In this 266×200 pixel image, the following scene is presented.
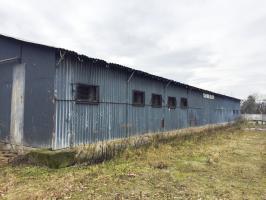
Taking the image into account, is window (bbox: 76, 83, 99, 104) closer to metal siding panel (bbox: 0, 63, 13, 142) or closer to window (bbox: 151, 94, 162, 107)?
metal siding panel (bbox: 0, 63, 13, 142)

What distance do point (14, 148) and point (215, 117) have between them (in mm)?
21248

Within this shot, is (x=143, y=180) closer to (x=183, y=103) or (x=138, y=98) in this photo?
(x=138, y=98)

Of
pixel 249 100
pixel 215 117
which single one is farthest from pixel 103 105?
pixel 249 100

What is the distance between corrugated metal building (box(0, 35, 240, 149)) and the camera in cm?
959

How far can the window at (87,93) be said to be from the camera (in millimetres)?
10320

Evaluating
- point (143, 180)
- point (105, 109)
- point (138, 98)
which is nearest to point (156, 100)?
point (138, 98)

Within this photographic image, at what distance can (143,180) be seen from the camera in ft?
26.5

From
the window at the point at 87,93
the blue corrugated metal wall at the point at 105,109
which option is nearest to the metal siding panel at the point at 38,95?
the blue corrugated metal wall at the point at 105,109

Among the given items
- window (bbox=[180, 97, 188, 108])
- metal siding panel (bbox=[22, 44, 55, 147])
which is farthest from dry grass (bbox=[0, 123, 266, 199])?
window (bbox=[180, 97, 188, 108])

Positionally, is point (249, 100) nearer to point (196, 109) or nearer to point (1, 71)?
point (196, 109)

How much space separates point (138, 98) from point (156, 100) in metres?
2.07

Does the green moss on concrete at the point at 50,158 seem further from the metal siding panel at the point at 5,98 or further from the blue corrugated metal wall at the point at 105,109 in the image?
the metal siding panel at the point at 5,98

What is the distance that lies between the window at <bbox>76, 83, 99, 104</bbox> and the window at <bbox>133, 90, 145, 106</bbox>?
9.99 feet

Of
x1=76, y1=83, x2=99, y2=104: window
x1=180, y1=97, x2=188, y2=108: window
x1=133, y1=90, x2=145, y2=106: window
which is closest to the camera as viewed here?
x1=76, y1=83, x2=99, y2=104: window
